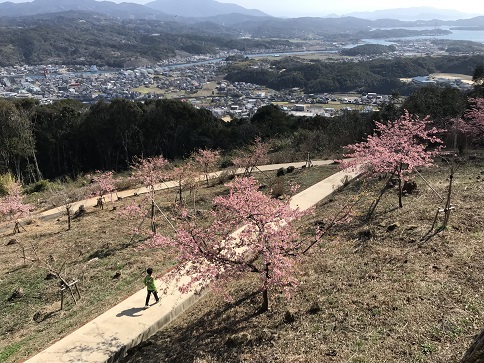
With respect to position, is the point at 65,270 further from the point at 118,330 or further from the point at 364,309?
the point at 364,309

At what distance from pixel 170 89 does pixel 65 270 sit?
99486mm

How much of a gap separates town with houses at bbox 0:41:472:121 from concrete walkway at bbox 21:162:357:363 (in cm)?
5418

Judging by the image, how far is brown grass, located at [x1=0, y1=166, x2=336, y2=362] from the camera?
9070mm

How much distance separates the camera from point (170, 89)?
347 ft

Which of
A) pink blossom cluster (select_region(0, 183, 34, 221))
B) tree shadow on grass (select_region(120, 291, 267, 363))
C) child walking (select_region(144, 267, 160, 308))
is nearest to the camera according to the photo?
tree shadow on grass (select_region(120, 291, 267, 363))

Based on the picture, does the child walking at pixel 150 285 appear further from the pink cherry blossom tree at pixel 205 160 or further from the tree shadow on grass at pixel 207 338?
the pink cherry blossom tree at pixel 205 160

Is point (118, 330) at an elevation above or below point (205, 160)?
below

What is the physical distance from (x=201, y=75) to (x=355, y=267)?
12722cm

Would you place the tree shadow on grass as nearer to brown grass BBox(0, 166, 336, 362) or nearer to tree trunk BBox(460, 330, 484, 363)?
brown grass BBox(0, 166, 336, 362)

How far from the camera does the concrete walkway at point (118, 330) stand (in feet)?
25.7

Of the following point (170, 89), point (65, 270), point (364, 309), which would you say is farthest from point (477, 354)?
point (170, 89)

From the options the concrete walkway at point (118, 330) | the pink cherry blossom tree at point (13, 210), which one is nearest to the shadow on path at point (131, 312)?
the concrete walkway at point (118, 330)

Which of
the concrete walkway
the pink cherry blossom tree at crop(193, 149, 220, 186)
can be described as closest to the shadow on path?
the concrete walkway

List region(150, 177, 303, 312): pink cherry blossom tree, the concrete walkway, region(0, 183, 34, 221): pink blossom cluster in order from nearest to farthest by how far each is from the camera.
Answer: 1. region(150, 177, 303, 312): pink cherry blossom tree
2. the concrete walkway
3. region(0, 183, 34, 221): pink blossom cluster
